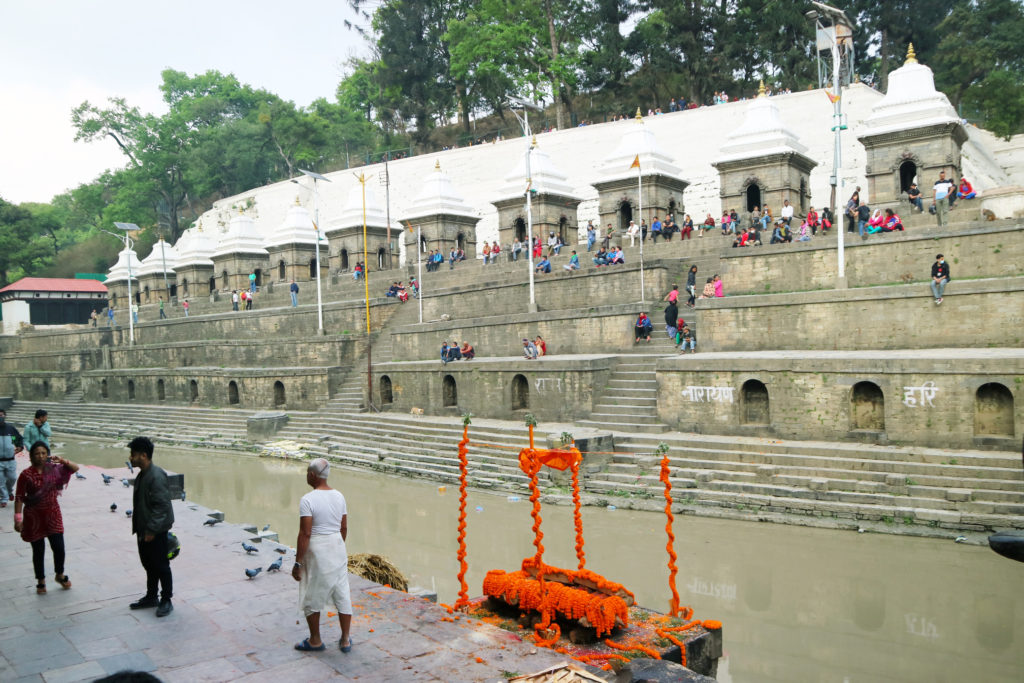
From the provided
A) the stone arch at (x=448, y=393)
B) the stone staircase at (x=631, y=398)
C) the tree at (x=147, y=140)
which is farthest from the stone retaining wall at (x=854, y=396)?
the tree at (x=147, y=140)

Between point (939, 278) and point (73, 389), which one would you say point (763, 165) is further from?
point (73, 389)

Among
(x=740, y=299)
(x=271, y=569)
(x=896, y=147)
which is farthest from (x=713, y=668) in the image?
(x=896, y=147)

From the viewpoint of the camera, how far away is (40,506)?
6770mm

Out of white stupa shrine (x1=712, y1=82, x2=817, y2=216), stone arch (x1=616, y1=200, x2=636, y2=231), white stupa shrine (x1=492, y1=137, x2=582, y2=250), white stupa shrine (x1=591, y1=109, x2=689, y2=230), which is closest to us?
white stupa shrine (x1=712, y1=82, x2=817, y2=216)

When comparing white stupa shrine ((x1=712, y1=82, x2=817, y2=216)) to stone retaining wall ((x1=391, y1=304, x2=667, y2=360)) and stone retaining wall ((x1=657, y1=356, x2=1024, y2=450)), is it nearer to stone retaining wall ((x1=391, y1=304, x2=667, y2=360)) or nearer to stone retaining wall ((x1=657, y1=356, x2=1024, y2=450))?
stone retaining wall ((x1=391, y1=304, x2=667, y2=360))

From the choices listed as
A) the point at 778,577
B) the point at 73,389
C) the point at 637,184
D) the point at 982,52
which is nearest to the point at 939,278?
the point at 778,577

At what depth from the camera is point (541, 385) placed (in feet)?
53.1

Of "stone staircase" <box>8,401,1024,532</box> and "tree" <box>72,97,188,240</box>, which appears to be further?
"tree" <box>72,97,188,240</box>

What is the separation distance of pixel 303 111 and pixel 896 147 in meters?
47.9

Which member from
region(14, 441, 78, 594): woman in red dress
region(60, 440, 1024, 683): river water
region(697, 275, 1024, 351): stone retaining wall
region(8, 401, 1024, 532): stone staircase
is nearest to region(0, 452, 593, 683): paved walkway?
region(14, 441, 78, 594): woman in red dress

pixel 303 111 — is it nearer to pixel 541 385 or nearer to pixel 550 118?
pixel 550 118

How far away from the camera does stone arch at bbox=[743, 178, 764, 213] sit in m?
22.0

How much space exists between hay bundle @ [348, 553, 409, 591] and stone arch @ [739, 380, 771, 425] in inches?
291

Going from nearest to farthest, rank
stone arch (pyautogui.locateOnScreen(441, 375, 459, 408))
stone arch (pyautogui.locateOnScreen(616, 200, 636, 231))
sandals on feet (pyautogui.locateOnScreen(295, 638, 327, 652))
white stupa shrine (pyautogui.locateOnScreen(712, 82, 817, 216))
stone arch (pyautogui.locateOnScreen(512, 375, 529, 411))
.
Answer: sandals on feet (pyautogui.locateOnScreen(295, 638, 327, 652)) < stone arch (pyautogui.locateOnScreen(512, 375, 529, 411)) < stone arch (pyautogui.locateOnScreen(441, 375, 459, 408)) < white stupa shrine (pyautogui.locateOnScreen(712, 82, 817, 216)) < stone arch (pyautogui.locateOnScreen(616, 200, 636, 231))
